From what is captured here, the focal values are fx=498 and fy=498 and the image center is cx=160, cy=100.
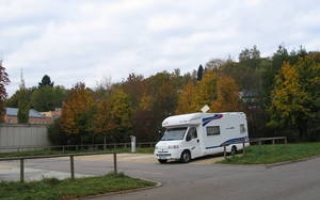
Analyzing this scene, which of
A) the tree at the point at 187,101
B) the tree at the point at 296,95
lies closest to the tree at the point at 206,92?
the tree at the point at 187,101

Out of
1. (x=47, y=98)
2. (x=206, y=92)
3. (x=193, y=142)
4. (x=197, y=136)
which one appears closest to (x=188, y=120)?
(x=197, y=136)

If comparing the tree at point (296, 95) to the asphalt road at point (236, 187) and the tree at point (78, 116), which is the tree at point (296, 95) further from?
the asphalt road at point (236, 187)

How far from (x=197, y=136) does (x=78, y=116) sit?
31031 millimetres

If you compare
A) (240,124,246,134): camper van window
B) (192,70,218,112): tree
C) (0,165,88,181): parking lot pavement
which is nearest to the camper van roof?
(240,124,246,134): camper van window

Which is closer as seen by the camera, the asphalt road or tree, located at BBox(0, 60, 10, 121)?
the asphalt road

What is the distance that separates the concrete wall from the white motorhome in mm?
32923

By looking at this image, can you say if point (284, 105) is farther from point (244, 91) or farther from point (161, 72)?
point (161, 72)

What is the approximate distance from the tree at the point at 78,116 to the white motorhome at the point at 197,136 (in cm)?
2787

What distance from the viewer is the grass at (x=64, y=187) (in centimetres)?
1348

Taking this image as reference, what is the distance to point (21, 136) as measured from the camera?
199ft

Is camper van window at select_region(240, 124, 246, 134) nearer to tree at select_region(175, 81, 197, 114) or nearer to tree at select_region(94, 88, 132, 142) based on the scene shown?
tree at select_region(175, 81, 197, 114)

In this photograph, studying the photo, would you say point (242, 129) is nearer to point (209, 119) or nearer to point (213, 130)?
point (213, 130)

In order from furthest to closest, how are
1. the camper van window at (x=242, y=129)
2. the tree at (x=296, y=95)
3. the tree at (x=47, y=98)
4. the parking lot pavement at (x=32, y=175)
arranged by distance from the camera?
the tree at (x=47, y=98) → the tree at (x=296, y=95) → the camper van window at (x=242, y=129) → the parking lot pavement at (x=32, y=175)

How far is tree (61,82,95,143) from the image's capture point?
2290 inches
